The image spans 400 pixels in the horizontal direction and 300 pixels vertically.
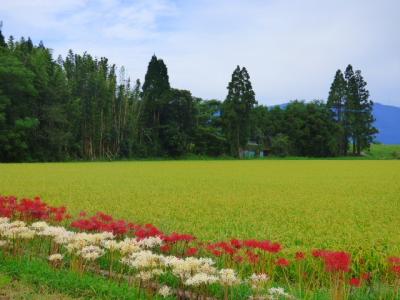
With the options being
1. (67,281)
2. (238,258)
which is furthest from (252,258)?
(67,281)

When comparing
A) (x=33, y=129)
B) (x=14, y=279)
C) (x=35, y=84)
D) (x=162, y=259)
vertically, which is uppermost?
(x=35, y=84)

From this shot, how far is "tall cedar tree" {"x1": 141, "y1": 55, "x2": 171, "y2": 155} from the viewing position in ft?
136

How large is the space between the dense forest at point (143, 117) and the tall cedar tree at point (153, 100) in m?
0.09

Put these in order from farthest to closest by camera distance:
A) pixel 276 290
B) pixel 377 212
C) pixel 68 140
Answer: pixel 68 140 < pixel 377 212 < pixel 276 290

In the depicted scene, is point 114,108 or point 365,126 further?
point 365,126

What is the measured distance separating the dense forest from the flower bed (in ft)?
95.7

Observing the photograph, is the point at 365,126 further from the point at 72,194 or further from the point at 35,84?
the point at 72,194

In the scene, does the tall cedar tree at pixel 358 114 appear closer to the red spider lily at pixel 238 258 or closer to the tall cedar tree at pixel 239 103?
the tall cedar tree at pixel 239 103

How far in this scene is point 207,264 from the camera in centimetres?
323

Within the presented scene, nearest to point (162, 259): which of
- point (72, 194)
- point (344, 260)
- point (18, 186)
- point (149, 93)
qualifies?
point (344, 260)

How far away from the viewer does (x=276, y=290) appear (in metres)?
2.98

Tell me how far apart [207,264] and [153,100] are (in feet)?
128

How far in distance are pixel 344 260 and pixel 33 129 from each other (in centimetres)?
3414

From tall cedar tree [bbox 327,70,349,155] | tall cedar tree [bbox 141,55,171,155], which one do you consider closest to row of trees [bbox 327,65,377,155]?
→ tall cedar tree [bbox 327,70,349,155]
